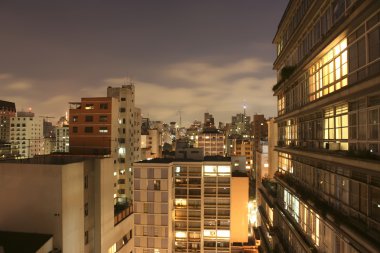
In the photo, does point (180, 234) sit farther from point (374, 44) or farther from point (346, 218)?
point (374, 44)

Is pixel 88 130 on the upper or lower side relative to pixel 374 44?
lower

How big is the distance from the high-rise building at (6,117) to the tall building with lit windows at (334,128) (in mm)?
162876

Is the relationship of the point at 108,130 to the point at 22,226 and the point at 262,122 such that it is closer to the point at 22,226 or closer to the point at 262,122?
the point at 22,226

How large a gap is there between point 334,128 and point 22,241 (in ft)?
76.2

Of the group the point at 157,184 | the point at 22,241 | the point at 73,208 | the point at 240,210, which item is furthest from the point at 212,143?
the point at 22,241

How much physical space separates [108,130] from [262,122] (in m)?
97.6

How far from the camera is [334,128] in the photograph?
54.4 ft

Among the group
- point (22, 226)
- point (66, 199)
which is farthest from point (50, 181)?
point (22, 226)

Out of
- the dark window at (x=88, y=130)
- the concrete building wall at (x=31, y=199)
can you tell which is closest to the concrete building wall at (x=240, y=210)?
the dark window at (x=88, y=130)

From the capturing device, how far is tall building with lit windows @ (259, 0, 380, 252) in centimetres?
1192

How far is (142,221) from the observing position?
53.1m

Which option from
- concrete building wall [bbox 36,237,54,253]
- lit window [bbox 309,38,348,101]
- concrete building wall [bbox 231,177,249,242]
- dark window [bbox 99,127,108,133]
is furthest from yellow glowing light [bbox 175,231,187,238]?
lit window [bbox 309,38,348,101]

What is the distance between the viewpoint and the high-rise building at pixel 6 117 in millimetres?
161875

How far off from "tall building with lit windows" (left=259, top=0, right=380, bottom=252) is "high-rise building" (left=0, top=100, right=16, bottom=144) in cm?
16288
